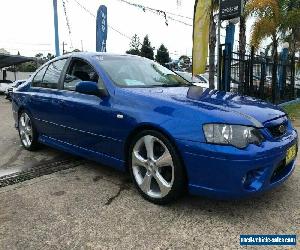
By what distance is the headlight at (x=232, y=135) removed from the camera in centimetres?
306

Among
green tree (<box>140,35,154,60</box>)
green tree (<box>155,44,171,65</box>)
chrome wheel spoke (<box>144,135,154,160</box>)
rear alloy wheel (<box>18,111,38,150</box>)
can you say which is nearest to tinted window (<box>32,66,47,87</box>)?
rear alloy wheel (<box>18,111,38,150</box>)

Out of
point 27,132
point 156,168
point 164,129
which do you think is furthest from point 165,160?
point 27,132

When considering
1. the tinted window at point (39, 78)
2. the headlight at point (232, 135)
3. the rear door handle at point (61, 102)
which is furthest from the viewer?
Result: the tinted window at point (39, 78)

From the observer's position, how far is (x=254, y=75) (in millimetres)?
11453

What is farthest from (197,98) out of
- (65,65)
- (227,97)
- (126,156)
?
(65,65)

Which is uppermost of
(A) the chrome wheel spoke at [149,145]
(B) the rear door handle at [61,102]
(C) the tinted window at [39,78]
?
(C) the tinted window at [39,78]

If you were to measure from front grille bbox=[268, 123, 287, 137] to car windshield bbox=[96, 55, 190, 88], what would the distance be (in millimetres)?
1420

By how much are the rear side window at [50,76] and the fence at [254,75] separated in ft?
18.7

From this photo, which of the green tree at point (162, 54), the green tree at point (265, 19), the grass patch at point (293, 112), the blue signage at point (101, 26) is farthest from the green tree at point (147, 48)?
the grass patch at point (293, 112)

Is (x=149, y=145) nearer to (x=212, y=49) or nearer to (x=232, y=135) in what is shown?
(x=232, y=135)

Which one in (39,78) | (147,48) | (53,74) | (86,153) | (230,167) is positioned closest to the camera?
(230,167)

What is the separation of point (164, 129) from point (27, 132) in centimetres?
306

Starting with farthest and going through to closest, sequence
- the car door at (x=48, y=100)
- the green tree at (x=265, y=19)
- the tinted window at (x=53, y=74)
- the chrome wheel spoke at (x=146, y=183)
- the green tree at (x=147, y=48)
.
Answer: the green tree at (x=147, y=48) < the green tree at (x=265, y=19) < the tinted window at (x=53, y=74) < the car door at (x=48, y=100) < the chrome wheel spoke at (x=146, y=183)

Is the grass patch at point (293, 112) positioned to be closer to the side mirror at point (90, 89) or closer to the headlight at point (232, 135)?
the side mirror at point (90, 89)
